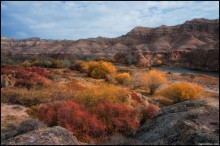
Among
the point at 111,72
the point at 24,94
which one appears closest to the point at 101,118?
the point at 24,94

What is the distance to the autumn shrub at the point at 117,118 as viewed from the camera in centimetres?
1123

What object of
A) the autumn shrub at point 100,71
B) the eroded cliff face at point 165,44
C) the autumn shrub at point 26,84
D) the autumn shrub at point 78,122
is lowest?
the autumn shrub at point 78,122

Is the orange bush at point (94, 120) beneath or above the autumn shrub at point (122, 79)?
beneath

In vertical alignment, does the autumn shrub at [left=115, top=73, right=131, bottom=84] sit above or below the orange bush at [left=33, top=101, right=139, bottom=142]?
above

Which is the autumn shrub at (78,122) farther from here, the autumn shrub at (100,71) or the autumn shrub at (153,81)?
the autumn shrub at (100,71)

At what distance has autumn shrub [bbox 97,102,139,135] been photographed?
Answer: 1123 cm

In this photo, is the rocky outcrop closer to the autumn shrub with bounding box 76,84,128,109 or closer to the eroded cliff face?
the autumn shrub with bounding box 76,84,128,109

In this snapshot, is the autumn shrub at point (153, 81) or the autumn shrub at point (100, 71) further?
the autumn shrub at point (100, 71)

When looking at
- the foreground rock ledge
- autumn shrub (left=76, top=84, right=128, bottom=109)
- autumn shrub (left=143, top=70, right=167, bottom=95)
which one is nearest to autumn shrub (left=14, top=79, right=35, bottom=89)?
autumn shrub (left=76, top=84, right=128, bottom=109)

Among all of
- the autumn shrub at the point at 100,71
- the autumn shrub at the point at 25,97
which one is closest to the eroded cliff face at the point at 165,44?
the autumn shrub at the point at 100,71

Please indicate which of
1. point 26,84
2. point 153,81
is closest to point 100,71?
point 153,81

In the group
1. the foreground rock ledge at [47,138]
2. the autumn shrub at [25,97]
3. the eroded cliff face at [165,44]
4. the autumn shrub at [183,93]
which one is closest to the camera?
the foreground rock ledge at [47,138]

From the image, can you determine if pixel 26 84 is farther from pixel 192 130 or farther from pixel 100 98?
pixel 192 130

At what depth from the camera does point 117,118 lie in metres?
11.7
